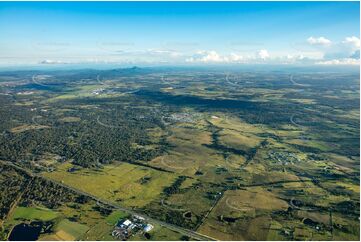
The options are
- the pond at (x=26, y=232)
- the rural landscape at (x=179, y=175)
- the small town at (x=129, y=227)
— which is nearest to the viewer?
the pond at (x=26, y=232)

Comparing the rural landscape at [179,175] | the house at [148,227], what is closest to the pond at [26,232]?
the rural landscape at [179,175]

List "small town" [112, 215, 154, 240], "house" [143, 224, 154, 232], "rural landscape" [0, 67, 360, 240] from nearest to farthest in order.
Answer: "small town" [112, 215, 154, 240] < "house" [143, 224, 154, 232] < "rural landscape" [0, 67, 360, 240]

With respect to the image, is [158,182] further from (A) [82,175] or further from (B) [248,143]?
(B) [248,143]

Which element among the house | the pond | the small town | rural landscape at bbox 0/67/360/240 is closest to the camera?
the pond

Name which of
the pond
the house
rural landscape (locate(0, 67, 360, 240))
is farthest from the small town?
the pond

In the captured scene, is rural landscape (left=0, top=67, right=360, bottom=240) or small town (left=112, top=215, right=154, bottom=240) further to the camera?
rural landscape (left=0, top=67, right=360, bottom=240)

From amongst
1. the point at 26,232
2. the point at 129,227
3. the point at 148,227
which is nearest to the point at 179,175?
the point at 148,227

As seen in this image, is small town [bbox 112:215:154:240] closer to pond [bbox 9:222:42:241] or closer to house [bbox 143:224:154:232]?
house [bbox 143:224:154:232]

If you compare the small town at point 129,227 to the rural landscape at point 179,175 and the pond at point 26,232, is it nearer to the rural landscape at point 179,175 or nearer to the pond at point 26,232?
the rural landscape at point 179,175

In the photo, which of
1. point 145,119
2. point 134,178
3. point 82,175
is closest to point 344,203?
point 134,178

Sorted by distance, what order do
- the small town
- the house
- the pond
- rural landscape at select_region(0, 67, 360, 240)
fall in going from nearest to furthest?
the pond < the small town < the house < rural landscape at select_region(0, 67, 360, 240)

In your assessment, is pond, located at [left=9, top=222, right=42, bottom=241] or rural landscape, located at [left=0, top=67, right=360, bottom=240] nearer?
pond, located at [left=9, top=222, right=42, bottom=241]
